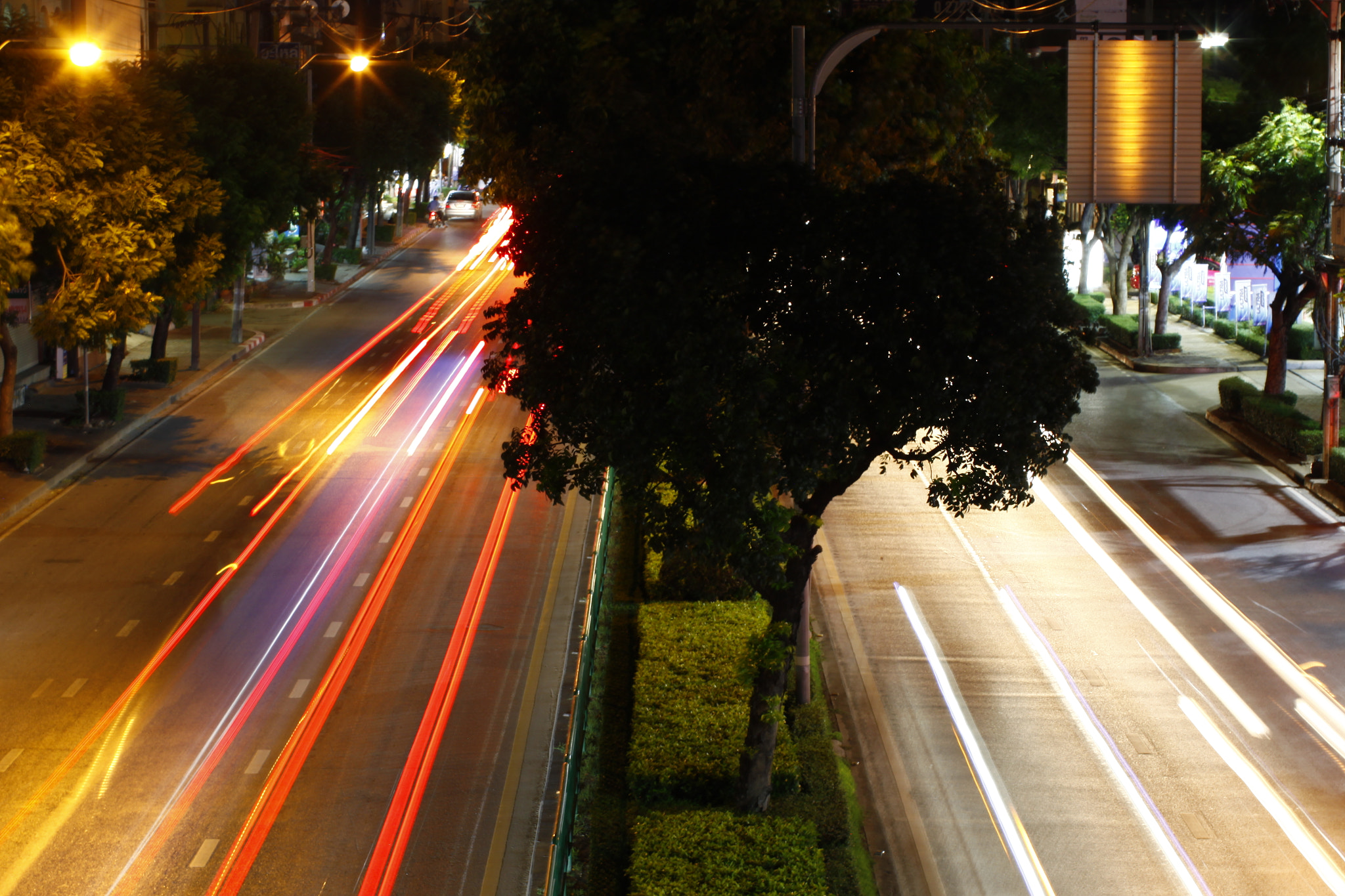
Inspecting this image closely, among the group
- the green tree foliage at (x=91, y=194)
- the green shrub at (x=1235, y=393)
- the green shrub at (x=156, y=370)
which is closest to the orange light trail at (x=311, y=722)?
the green tree foliage at (x=91, y=194)

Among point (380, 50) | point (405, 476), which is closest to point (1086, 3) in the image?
point (405, 476)

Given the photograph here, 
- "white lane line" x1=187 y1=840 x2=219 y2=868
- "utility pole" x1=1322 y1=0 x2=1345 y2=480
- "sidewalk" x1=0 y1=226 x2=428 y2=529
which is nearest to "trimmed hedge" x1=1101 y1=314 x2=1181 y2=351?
"utility pole" x1=1322 y1=0 x2=1345 y2=480

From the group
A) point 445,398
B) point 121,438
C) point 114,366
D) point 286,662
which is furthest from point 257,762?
point 445,398

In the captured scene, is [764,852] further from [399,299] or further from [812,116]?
[399,299]

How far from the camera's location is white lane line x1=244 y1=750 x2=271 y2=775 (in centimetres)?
1570

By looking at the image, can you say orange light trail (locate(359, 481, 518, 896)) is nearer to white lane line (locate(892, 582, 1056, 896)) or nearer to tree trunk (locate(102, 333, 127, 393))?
white lane line (locate(892, 582, 1056, 896))

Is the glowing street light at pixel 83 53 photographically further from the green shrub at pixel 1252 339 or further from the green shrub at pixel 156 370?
the green shrub at pixel 1252 339

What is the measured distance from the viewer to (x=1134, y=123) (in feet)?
40.7

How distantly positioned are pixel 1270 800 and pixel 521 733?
27.7 feet

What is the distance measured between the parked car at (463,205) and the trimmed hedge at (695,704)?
57609 millimetres

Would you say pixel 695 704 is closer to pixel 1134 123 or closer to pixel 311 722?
pixel 311 722

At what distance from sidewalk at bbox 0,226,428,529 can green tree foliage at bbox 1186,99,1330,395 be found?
82.4ft

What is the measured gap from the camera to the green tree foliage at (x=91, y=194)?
24.8 metres

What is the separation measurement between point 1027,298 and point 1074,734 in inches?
301
